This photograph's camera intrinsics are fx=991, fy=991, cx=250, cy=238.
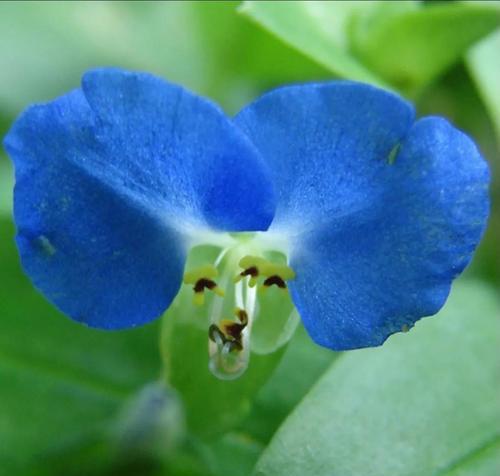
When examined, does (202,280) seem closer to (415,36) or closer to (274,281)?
(274,281)

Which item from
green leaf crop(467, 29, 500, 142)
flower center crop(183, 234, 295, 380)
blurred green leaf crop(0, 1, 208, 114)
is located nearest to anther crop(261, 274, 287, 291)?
flower center crop(183, 234, 295, 380)

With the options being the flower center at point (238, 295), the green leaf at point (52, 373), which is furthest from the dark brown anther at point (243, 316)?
the green leaf at point (52, 373)

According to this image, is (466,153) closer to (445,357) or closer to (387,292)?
(387,292)

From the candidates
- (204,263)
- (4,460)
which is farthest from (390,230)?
(4,460)

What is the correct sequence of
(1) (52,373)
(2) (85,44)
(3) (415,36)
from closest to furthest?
1. (1) (52,373)
2. (3) (415,36)
3. (2) (85,44)

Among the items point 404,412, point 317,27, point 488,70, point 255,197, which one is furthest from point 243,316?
point 488,70

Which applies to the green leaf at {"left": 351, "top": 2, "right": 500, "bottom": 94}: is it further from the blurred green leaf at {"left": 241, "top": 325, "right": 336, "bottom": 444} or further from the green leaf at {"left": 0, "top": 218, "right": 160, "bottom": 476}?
the green leaf at {"left": 0, "top": 218, "right": 160, "bottom": 476}

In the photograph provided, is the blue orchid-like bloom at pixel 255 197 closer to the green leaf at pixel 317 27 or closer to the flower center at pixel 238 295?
the flower center at pixel 238 295
